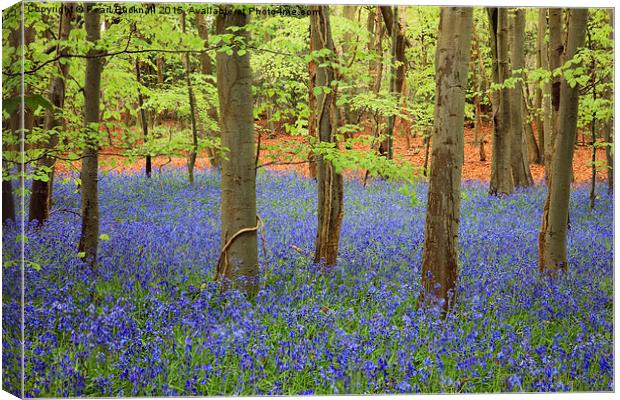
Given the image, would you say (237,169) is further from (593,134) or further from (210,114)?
(593,134)

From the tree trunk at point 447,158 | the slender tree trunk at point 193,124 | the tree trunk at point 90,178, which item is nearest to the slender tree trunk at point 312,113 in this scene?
the slender tree trunk at point 193,124

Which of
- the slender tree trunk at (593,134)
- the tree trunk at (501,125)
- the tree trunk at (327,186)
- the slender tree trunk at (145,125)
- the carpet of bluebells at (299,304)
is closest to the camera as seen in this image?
the carpet of bluebells at (299,304)

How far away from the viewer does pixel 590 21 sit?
4.88m

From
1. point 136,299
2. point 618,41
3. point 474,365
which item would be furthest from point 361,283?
point 618,41

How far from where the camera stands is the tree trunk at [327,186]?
5.19m

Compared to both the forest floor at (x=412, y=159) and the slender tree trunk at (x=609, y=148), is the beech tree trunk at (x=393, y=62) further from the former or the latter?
the slender tree trunk at (x=609, y=148)

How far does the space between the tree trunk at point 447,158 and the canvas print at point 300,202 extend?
0.7 inches

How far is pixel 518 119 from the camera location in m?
6.16

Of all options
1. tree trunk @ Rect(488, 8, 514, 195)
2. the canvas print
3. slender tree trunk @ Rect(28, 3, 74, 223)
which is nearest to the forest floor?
the canvas print

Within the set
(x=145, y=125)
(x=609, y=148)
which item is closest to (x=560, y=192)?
(x=609, y=148)

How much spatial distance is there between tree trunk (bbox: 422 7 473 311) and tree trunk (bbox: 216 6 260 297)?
4.55 feet

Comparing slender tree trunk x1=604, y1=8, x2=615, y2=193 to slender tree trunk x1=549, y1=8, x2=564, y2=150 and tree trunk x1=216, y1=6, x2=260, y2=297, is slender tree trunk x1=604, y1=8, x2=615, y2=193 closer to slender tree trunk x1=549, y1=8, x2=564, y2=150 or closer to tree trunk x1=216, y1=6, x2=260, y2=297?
slender tree trunk x1=549, y1=8, x2=564, y2=150

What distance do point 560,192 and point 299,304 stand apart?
2.59 meters

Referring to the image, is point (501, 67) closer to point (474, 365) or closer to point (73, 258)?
point (474, 365)
